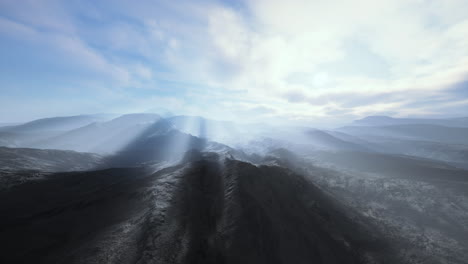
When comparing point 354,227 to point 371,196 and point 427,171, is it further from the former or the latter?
point 427,171

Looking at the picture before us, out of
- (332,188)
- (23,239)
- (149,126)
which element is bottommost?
(332,188)

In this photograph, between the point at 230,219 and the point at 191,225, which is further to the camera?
the point at 230,219

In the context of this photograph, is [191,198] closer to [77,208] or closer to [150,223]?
[150,223]

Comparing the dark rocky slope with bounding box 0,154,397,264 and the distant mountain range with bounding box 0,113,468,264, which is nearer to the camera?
the dark rocky slope with bounding box 0,154,397,264

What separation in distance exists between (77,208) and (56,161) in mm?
68448

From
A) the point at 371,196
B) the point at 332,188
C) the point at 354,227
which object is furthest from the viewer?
the point at 332,188

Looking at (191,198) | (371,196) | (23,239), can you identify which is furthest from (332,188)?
(23,239)

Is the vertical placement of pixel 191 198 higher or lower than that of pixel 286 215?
higher

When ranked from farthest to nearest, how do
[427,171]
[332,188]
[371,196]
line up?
1. [427,171]
2. [332,188]
3. [371,196]

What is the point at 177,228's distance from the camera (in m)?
22.8

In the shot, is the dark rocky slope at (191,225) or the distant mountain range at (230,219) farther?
the distant mountain range at (230,219)

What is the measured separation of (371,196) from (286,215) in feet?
103

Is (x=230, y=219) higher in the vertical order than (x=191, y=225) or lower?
higher

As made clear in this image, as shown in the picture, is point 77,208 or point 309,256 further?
point 77,208
